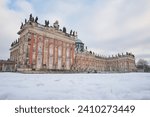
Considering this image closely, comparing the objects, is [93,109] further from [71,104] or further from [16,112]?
[16,112]

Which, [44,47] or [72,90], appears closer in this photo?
[72,90]

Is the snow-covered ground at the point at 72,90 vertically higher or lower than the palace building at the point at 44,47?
lower

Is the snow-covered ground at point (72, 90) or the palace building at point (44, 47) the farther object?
the palace building at point (44, 47)

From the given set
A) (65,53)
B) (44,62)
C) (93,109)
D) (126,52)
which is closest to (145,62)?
(126,52)

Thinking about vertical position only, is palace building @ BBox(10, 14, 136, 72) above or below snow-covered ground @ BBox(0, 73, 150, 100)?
above

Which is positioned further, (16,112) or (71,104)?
(71,104)

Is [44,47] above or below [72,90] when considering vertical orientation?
above

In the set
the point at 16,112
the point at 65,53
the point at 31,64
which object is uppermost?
the point at 65,53

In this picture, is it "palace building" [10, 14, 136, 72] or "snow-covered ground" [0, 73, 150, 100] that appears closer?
"snow-covered ground" [0, 73, 150, 100]

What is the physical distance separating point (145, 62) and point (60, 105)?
386 ft

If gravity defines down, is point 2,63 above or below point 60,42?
below

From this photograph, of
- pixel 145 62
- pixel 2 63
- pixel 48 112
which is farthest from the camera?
pixel 145 62

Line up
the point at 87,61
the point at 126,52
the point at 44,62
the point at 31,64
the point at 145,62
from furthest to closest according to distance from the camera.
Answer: the point at 145,62 < the point at 126,52 < the point at 87,61 < the point at 44,62 < the point at 31,64

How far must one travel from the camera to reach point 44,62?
37.4 m
